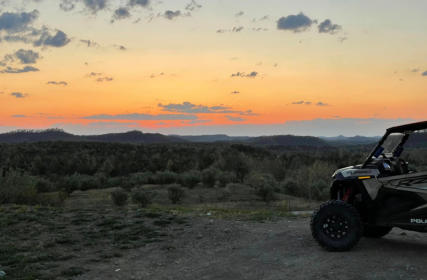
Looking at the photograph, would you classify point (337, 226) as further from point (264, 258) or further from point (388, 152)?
point (388, 152)

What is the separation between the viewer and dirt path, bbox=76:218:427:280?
694 cm

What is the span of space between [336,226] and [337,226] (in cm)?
2

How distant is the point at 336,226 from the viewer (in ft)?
26.1

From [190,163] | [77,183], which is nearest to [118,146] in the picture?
[190,163]

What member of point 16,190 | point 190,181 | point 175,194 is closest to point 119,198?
point 175,194

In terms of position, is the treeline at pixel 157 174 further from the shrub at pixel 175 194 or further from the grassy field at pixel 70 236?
the grassy field at pixel 70 236

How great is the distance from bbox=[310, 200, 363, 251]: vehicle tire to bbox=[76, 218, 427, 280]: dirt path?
0.19 metres

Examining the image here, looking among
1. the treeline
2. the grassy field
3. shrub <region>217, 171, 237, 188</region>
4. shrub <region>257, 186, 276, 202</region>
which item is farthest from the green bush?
shrub <region>217, 171, 237, 188</region>

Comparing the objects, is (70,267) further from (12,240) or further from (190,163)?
(190,163)

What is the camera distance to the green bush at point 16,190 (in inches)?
881

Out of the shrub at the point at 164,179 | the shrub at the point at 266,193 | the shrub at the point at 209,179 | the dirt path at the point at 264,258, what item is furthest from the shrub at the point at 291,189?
→ the dirt path at the point at 264,258

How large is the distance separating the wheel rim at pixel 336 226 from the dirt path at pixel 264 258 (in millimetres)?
339

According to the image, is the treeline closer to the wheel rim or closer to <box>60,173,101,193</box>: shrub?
<box>60,173,101,193</box>: shrub

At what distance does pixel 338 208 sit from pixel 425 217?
1.41 m
